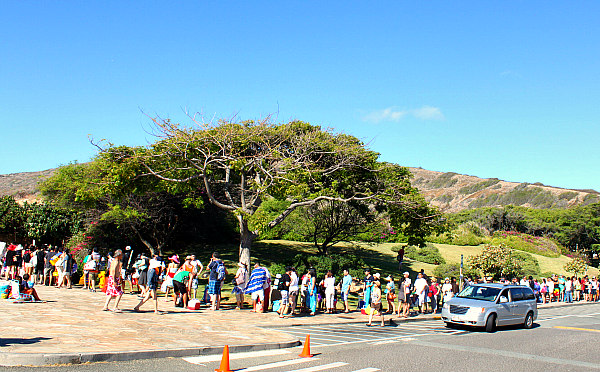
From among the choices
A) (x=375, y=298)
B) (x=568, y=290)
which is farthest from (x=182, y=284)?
(x=568, y=290)

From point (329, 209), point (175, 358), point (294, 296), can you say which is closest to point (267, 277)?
point (294, 296)

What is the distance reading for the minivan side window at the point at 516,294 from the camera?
16356 millimetres

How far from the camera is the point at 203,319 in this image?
1356cm

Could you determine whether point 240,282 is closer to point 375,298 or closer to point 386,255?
point 375,298

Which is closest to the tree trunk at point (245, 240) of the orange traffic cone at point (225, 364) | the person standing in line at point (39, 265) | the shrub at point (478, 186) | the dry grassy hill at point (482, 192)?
the person standing in line at point (39, 265)

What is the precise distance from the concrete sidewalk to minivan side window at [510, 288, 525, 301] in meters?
5.28

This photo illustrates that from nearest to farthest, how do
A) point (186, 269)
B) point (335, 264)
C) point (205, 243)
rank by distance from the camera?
point (186, 269) < point (335, 264) < point (205, 243)

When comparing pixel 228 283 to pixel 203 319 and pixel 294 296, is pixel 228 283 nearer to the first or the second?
pixel 294 296

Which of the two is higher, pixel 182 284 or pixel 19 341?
pixel 182 284

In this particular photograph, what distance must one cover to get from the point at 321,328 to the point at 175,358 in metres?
6.41

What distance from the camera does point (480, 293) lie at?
53.9 ft

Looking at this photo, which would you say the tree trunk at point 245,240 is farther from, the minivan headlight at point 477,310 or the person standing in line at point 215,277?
the minivan headlight at point 477,310

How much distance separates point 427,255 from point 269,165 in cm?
2667

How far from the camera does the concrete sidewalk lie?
7906 mm
